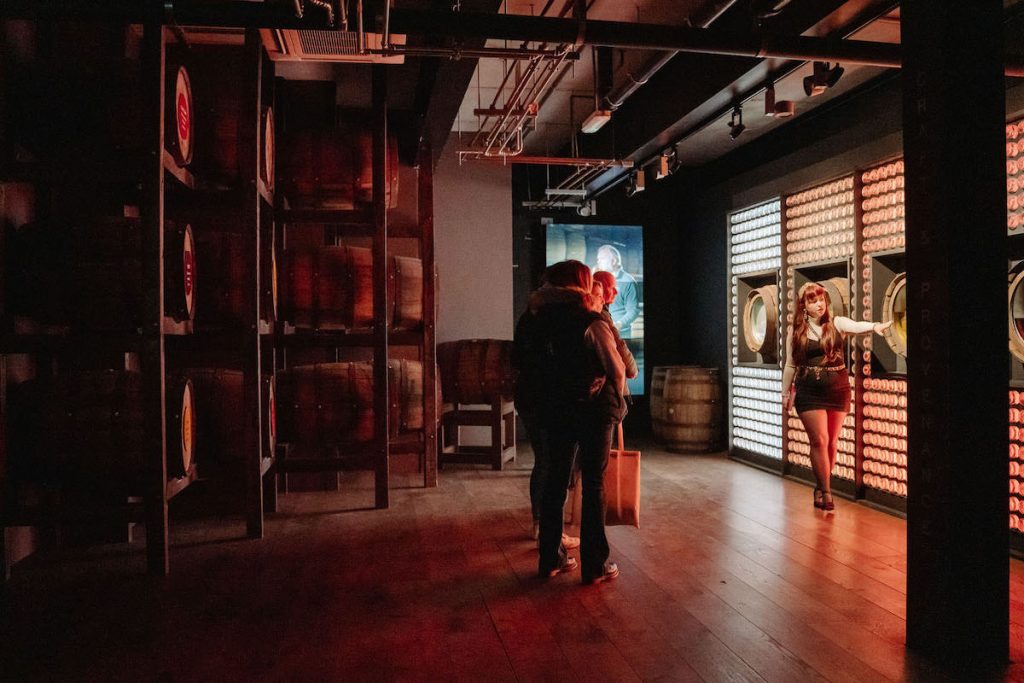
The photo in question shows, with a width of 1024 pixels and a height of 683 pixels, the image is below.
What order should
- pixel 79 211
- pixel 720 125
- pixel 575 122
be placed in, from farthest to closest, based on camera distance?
pixel 575 122
pixel 720 125
pixel 79 211

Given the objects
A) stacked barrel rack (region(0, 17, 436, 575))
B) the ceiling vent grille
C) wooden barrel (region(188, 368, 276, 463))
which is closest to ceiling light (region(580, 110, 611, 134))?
the ceiling vent grille

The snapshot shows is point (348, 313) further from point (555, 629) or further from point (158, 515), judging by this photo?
point (555, 629)

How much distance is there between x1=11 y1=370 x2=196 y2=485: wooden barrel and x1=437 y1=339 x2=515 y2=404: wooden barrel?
337 centimetres

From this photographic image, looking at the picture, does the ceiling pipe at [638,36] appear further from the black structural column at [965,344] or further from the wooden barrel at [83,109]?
the wooden barrel at [83,109]

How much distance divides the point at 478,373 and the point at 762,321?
2.76 meters

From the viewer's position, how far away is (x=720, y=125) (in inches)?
275

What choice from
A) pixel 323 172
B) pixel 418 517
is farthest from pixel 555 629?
pixel 323 172

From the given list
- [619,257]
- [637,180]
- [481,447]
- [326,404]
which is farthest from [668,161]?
[326,404]

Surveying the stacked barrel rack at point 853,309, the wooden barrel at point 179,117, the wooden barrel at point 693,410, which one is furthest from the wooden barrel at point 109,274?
the wooden barrel at point 693,410

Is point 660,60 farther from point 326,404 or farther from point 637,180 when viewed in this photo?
point 326,404

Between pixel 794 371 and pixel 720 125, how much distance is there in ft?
9.26

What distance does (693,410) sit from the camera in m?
7.77

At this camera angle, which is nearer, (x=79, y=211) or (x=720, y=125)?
(x=79, y=211)

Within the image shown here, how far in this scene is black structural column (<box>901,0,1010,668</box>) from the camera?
268cm
